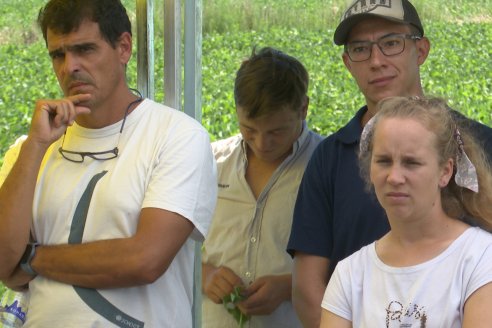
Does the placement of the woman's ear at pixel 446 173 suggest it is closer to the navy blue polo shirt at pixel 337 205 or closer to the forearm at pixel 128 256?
the navy blue polo shirt at pixel 337 205

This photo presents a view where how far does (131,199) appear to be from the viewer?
9.51ft

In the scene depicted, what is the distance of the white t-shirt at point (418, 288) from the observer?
231cm

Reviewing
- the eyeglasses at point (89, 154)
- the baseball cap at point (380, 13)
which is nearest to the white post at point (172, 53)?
the eyeglasses at point (89, 154)

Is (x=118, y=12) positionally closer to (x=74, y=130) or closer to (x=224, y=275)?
(x=74, y=130)

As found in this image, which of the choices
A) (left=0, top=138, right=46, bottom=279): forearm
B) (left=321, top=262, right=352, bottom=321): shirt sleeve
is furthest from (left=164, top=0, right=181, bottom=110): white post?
(left=321, top=262, right=352, bottom=321): shirt sleeve

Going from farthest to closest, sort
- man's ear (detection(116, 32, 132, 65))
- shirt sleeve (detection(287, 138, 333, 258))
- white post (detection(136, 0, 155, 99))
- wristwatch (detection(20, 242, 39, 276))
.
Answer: white post (detection(136, 0, 155, 99)) < man's ear (detection(116, 32, 132, 65)) < shirt sleeve (detection(287, 138, 333, 258)) < wristwatch (detection(20, 242, 39, 276))

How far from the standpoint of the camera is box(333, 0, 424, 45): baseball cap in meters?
3.05

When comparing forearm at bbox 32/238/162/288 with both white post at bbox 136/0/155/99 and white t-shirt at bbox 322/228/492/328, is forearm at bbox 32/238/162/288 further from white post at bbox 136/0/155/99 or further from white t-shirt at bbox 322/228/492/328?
white post at bbox 136/0/155/99

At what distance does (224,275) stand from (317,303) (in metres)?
0.73

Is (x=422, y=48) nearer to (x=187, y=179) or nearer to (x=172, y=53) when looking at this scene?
(x=187, y=179)

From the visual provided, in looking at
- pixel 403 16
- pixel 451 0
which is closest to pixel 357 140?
pixel 403 16

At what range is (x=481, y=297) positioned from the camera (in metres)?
2.28

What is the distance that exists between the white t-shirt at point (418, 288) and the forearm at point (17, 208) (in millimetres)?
933

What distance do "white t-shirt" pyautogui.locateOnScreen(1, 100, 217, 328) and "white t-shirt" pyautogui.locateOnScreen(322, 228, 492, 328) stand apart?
0.60 m
